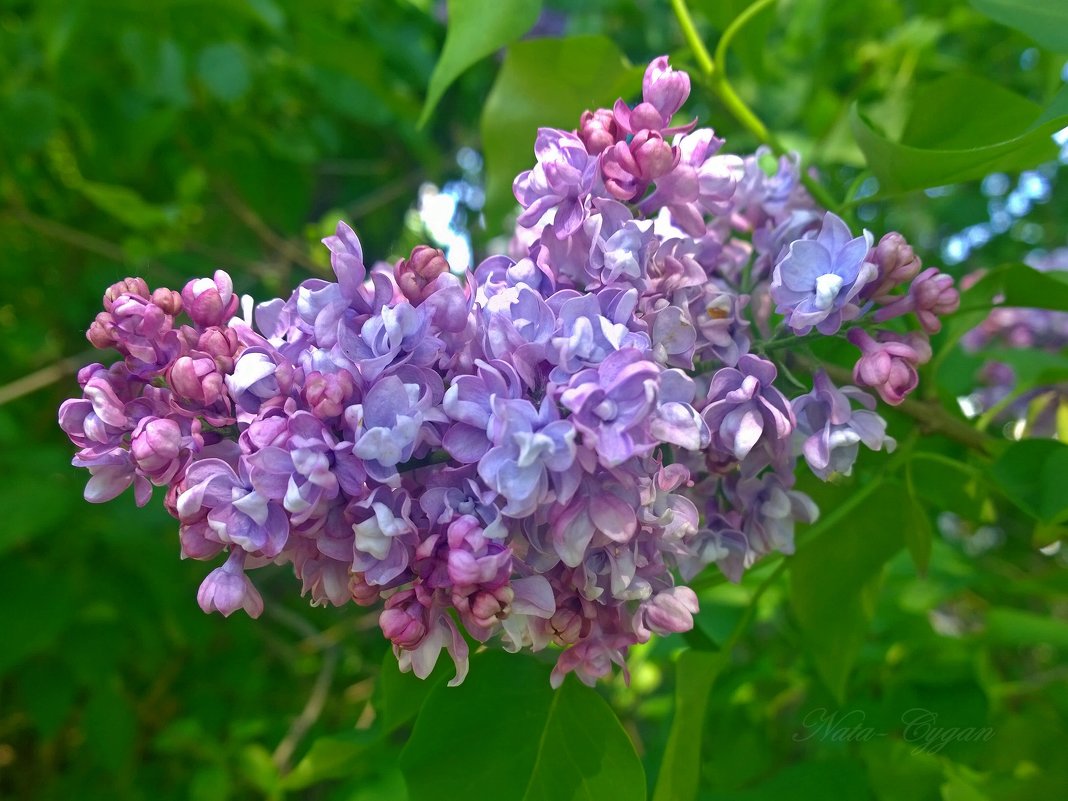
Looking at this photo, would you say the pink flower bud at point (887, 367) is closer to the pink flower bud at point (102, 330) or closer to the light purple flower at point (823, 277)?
the light purple flower at point (823, 277)

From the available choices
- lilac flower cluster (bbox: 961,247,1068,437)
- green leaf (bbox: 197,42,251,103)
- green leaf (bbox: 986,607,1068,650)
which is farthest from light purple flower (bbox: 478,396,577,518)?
lilac flower cluster (bbox: 961,247,1068,437)

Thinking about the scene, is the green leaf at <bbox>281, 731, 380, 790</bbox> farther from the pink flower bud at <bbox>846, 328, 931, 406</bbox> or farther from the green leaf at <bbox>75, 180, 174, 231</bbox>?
the green leaf at <bbox>75, 180, 174, 231</bbox>

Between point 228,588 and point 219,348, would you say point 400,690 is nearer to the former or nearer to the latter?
point 228,588

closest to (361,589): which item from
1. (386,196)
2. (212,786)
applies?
(212,786)

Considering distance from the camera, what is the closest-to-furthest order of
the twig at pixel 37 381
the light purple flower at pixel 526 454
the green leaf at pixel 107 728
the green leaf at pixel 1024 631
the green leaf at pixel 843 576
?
1. the light purple flower at pixel 526 454
2. the green leaf at pixel 843 576
3. the green leaf at pixel 1024 631
4. the twig at pixel 37 381
5. the green leaf at pixel 107 728

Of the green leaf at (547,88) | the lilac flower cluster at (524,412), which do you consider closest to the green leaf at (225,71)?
the green leaf at (547,88)

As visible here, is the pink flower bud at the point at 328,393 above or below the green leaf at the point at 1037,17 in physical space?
below

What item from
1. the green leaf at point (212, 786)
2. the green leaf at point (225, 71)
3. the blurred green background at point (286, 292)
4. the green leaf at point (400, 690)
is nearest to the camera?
the green leaf at point (400, 690)

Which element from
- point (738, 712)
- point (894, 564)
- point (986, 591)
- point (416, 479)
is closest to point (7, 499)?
point (416, 479)
